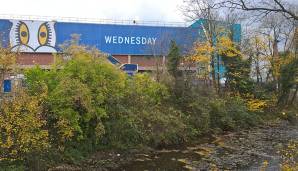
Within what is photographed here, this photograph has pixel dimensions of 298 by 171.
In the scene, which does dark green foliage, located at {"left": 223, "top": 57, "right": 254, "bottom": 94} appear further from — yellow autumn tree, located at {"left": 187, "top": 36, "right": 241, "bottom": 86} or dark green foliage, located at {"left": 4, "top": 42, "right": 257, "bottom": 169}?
dark green foliage, located at {"left": 4, "top": 42, "right": 257, "bottom": 169}

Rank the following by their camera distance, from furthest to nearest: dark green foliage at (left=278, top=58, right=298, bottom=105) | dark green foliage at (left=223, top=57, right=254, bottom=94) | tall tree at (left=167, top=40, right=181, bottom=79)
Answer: dark green foliage at (left=278, top=58, right=298, bottom=105) → dark green foliage at (left=223, top=57, right=254, bottom=94) → tall tree at (left=167, top=40, right=181, bottom=79)

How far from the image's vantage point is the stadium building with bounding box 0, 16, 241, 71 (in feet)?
223

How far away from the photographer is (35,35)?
71.1 metres

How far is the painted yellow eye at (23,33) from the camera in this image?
69.8 m

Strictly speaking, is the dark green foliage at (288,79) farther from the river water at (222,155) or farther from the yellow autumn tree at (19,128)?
the yellow autumn tree at (19,128)

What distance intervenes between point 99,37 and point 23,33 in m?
12.9

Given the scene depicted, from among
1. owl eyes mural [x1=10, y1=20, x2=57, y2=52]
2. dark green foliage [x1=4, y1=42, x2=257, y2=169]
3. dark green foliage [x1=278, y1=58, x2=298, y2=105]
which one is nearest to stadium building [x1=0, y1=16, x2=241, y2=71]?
owl eyes mural [x1=10, y1=20, x2=57, y2=52]

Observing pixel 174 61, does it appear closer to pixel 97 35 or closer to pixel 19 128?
pixel 19 128

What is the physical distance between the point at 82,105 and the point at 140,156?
3.99 m

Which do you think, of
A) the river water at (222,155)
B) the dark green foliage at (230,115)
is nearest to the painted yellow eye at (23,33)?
the dark green foliage at (230,115)

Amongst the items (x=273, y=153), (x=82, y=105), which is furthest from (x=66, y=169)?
(x=273, y=153)

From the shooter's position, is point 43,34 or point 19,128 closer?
point 19,128

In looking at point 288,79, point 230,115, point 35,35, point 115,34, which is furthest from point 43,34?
point 230,115

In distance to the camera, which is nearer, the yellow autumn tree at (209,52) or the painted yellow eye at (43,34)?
the yellow autumn tree at (209,52)
